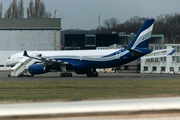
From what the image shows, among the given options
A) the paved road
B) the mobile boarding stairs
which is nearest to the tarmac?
the paved road

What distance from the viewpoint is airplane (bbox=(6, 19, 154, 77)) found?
4281cm

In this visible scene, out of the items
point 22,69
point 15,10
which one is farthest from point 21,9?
point 22,69

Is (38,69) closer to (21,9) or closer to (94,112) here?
(94,112)

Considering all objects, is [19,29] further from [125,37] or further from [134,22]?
[134,22]

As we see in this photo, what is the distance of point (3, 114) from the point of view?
5438 millimetres

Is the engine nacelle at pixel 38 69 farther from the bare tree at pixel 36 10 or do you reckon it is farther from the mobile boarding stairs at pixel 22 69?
the bare tree at pixel 36 10

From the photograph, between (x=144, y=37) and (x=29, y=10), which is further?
(x=29, y=10)

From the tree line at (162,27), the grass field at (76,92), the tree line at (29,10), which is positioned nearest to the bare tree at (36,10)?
the tree line at (29,10)

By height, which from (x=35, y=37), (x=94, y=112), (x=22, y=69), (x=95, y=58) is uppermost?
(x=35, y=37)

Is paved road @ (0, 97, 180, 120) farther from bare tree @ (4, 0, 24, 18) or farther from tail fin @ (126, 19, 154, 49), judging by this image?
bare tree @ (4, 0, 24, 18)

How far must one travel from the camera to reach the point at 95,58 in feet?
143

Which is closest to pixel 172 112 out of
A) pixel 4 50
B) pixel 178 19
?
pixel 4 50

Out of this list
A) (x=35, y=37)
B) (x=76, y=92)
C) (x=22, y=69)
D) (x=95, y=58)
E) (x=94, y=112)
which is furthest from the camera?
(x=35, y=37)

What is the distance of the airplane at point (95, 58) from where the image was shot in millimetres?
42812
